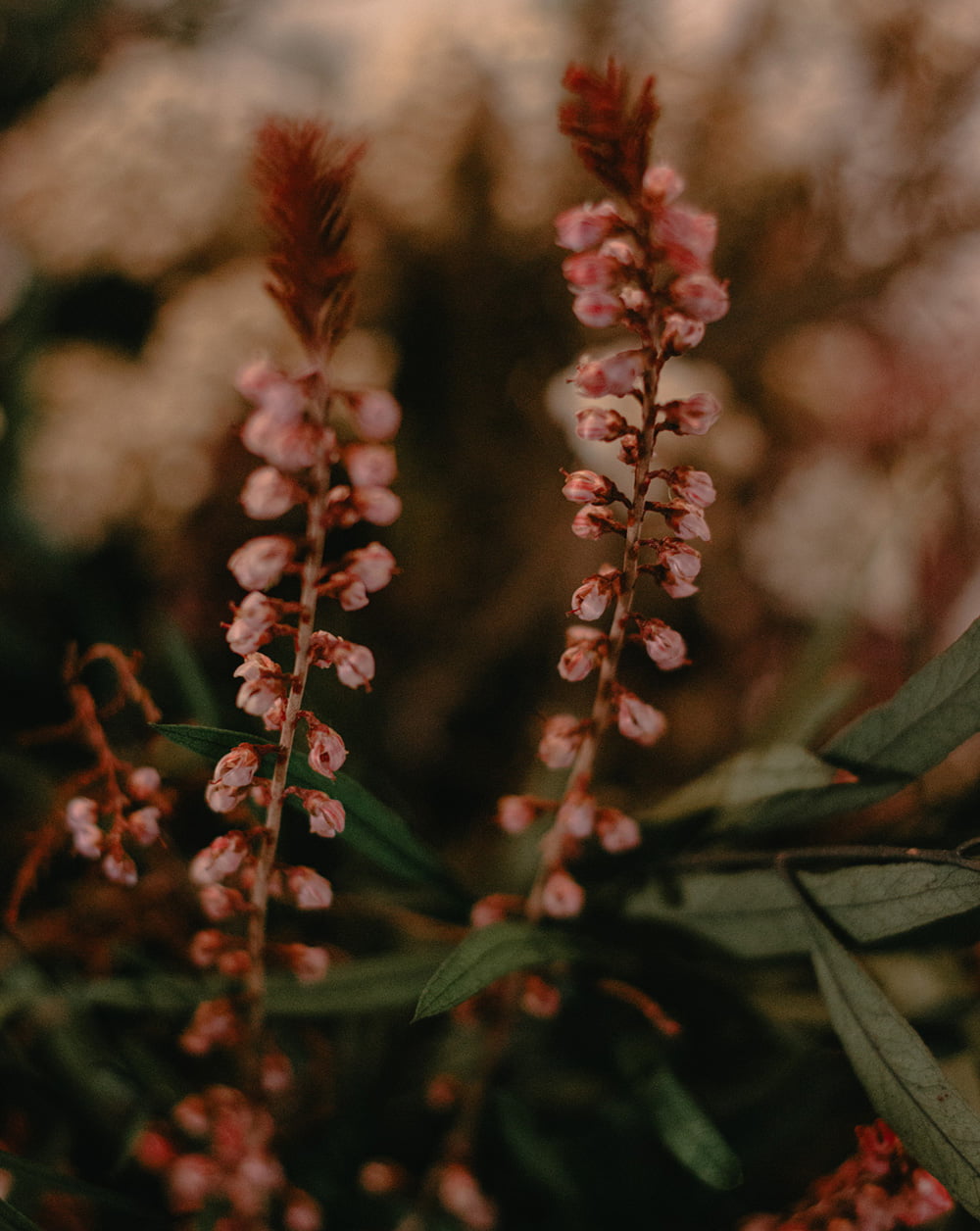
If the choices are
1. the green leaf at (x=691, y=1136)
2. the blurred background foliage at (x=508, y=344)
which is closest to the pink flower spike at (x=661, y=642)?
the green leaf at (x=691, y=1136)

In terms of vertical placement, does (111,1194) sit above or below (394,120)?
below

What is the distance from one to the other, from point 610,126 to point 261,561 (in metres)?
0.15

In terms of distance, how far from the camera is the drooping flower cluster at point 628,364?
219 mm

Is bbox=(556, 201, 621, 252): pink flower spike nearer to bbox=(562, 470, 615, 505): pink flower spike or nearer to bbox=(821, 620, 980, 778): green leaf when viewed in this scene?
bbox=(562, 470, 615, 505): pink flower spike

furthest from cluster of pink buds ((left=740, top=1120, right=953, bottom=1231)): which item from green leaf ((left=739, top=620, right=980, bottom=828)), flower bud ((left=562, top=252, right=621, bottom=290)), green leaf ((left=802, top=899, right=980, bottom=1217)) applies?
flower bud ((left=562, top=252, right=621, bottom=290))

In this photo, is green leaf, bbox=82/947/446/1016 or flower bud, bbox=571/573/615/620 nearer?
flower bud, bbox=571/573/615/620

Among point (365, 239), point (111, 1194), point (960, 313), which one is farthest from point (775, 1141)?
point (365, 239)

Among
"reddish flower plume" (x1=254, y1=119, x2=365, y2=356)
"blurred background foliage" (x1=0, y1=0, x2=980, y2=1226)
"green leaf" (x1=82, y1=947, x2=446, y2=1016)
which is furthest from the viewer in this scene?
"blurred background foliage" (x1=0, y1=0, x2=980, y2=1226)

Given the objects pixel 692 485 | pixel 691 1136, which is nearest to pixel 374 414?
pixel 692 485

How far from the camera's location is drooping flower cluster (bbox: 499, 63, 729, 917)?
0.72 ft

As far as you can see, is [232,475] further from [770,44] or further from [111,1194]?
[770,44]

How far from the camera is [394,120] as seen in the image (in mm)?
814

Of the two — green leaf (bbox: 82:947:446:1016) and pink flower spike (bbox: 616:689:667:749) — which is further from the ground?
pink flower spike (bbox: 616:689:667:749)

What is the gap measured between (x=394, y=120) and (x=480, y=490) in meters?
0.39
